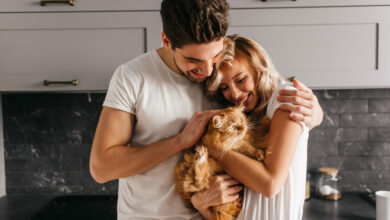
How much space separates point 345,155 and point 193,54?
1.60 meters

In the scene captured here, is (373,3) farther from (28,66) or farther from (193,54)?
(28,66)

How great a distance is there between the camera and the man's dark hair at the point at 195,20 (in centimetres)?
87

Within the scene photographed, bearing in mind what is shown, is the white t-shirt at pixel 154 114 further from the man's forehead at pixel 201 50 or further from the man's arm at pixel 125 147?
the man's forehead at pixel 201 50

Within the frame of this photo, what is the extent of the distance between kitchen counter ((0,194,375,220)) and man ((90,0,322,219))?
0.81 meters

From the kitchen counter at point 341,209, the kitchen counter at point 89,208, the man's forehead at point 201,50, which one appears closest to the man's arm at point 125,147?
the man's forehead at point 201,50

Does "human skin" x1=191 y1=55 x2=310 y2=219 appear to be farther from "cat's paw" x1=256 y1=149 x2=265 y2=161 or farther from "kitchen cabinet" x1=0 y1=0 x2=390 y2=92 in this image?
"kitchen cabinet" x1=0 y1=0 x2=390 y2=92

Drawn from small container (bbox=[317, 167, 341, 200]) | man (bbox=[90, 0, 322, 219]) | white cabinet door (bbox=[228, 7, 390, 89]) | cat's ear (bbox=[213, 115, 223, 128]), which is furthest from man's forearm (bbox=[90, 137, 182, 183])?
small container (bbox=[317, 167, 341, 200])

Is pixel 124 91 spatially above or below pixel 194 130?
above

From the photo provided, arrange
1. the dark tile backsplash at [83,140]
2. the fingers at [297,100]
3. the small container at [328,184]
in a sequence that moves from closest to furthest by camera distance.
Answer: the fingers at [297,100], the small container at [328,184], the dark tile backsplash at [83,140]

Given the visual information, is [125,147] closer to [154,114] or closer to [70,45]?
[154,114]

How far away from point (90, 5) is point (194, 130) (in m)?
1.00

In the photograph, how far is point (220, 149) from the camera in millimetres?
1046

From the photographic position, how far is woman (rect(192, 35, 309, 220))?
954 mm

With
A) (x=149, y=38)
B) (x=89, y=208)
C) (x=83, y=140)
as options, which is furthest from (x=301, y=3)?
(x=89, y=208)
